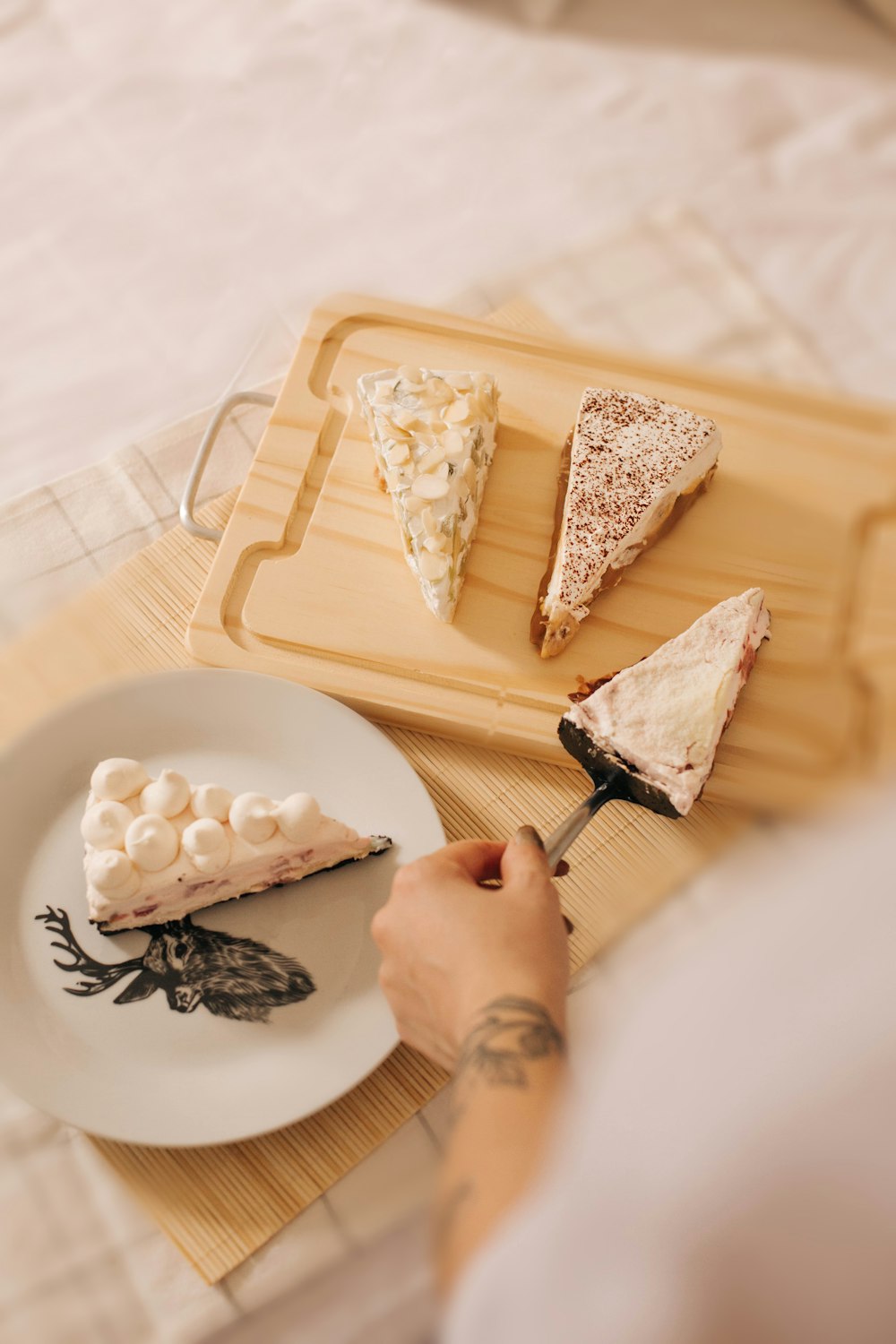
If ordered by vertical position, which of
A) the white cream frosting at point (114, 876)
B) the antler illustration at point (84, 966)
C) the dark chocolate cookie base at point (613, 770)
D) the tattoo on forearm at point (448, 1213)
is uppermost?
the tattoo on forearm at point (448, 1213)

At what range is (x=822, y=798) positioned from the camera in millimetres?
310

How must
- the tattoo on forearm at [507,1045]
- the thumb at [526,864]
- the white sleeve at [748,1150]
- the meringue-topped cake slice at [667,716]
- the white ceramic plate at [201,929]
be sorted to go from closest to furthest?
1. the white sleeve at [748,1150]
2. the tattoo on forearm at [507,1045]
3. the thumb at [526,864]
4. the white ceramic plate at [201,929]
5. the meringue-topped cake slice at [667,716]

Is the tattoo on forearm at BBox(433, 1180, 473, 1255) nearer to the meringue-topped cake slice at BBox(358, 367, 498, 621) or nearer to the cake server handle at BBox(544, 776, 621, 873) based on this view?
the cake server handle at BBox(544, 776, 621, 873)

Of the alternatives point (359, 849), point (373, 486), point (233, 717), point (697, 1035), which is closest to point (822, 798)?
point (697, 1035)

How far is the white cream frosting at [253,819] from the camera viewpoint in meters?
0.96

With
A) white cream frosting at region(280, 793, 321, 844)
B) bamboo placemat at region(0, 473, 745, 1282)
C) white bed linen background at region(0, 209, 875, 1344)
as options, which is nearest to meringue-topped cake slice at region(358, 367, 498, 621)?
bamboo placemat at region(0, 473, 745, 1282)

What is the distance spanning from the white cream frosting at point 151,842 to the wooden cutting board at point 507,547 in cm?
24

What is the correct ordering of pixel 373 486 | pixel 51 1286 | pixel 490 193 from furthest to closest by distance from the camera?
pixel 490 193, pixel 373 486, pixel 51 1286

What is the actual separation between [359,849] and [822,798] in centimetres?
72

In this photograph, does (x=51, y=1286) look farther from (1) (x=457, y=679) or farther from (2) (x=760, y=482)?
(2) (x=760, y=482)

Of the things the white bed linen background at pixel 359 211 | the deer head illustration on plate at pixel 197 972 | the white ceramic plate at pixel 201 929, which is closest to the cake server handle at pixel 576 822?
the white ceramic plate at pixel 201 929

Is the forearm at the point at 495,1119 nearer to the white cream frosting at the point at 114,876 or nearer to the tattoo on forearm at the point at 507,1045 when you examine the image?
the tattoo on forearm at the point at 507,1045

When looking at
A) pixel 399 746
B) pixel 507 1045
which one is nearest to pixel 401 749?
pixel 399 746

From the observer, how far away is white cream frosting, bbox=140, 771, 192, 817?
0.97 meters
